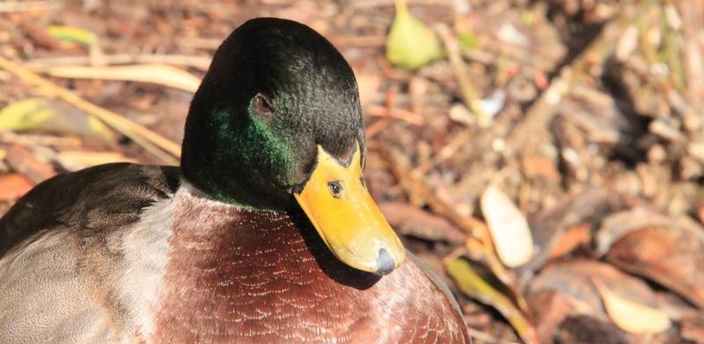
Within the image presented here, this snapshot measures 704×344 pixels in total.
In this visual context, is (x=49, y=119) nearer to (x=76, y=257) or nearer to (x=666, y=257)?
(x=76, y=257)

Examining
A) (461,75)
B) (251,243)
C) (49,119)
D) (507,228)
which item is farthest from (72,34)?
(251,243)

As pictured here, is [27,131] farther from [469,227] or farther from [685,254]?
[685,254]

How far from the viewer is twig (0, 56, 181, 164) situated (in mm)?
4258

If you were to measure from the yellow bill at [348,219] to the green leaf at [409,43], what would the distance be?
231cm

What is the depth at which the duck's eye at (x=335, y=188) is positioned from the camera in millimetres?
2543

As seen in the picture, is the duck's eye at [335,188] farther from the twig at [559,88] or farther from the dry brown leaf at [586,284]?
the twig at [559,88]

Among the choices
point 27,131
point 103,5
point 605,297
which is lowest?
point 605,297

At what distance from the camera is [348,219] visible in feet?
8.38

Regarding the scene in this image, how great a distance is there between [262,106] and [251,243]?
0.37m

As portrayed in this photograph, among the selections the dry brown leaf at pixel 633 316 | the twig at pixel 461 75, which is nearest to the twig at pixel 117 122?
the twig at pixel 461 75

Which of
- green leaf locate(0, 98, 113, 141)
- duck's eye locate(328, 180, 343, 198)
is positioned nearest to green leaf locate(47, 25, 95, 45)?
green leaf locate(0, 98, 113, 141)

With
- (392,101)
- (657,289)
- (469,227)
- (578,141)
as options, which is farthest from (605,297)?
(392,101)

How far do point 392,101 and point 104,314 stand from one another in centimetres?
234

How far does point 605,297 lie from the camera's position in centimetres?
398
